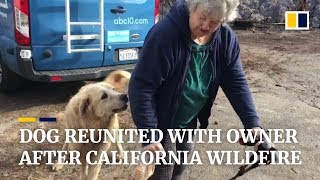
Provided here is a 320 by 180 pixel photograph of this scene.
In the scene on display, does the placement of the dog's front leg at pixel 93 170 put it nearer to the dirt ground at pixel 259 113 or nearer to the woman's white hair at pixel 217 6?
the dirt ground at pixel 259 113

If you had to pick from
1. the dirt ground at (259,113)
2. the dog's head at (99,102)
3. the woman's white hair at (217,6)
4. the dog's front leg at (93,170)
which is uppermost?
the woman's white hair at (217,6)

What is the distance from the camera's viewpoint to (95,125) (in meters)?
3.59

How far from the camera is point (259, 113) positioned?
590 centimetres

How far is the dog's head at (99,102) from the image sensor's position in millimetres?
3484

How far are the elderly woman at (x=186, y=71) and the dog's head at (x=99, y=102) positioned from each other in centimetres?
112

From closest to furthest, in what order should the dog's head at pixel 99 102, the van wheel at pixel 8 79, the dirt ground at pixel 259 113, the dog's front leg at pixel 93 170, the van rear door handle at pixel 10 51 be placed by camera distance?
the dog's head at pixel 99 102 → the dog's front leg at pixel 93 170 → the dirt ground at pixel 259 113 → the van rear door handle at pixel 10 51 → the van wheel at pixel 8 79

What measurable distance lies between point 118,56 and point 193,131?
3.45m

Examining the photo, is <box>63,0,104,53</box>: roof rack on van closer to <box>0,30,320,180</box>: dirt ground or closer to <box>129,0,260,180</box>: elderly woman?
<box>0,30,320,180</box>: dirt ground

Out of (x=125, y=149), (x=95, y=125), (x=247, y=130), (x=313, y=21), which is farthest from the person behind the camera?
(x=313, y=21)

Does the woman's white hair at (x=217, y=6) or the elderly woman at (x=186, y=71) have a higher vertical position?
the woman's white hair at (x=217, y=6)

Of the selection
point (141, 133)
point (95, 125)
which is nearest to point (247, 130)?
point (141, 133)

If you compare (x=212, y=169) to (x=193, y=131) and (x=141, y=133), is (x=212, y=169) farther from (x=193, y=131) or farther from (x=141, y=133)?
(x=141, y=133)

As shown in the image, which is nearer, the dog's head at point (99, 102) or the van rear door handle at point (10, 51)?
the dog's head at point (99, 102)

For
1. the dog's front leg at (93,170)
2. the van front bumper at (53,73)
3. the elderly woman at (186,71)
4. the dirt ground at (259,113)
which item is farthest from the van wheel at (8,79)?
the elderly woman at (186,71)
